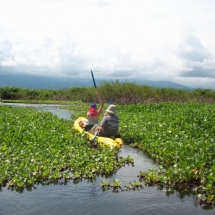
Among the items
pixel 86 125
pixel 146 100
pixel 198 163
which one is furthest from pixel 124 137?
pixel 146 100

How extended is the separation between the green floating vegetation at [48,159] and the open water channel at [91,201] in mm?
377

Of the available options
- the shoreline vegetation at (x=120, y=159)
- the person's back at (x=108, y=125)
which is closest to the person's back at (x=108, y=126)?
the person's back at (x=108, y=125)

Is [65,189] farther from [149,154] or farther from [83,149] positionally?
[149,154]

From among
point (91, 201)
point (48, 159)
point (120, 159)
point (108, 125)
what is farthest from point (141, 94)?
point (91, 201)

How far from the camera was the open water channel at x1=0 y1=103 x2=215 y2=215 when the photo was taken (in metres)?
6.86

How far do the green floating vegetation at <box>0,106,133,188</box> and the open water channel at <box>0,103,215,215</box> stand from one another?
38cm

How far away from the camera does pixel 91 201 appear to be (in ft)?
24.2

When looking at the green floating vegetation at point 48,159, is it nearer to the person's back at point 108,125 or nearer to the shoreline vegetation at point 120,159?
the shoreline vegetation at point 120,159

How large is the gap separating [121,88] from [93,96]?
4.58 meters

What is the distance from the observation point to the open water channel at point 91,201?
686 cm

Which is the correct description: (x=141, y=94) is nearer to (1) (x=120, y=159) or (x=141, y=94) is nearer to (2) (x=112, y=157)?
(1) (x=120, y=159)

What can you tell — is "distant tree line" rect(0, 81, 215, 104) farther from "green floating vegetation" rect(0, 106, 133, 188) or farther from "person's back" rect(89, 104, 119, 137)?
"green floating vegetation" rect(0, 106, 133, 188)

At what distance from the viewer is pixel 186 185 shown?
8258 mm

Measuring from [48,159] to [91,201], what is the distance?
266 centimetres
